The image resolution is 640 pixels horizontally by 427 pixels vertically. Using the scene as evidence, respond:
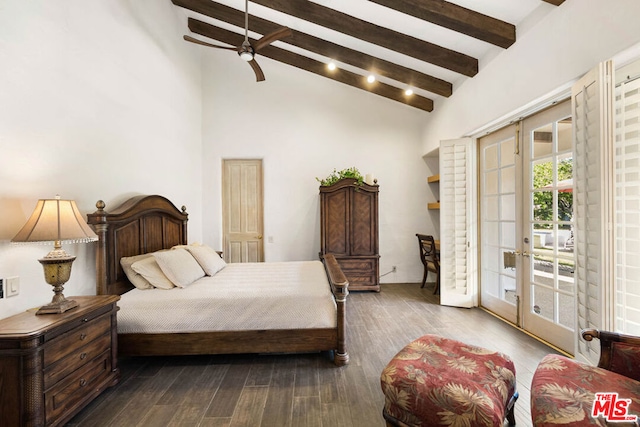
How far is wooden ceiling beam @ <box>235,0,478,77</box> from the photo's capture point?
3.24 meters

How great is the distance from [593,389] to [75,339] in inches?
107

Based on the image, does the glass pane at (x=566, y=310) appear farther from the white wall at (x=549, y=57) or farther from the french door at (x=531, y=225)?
the white wall at (x=549, y=57)

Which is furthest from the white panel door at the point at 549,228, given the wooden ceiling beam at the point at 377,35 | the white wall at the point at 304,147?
the white wall at the point at 304,147

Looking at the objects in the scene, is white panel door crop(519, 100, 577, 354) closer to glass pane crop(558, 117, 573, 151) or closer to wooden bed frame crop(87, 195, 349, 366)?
glass pane crop(558, 117, 573, 151)

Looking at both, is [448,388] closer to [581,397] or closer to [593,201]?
[581,397]

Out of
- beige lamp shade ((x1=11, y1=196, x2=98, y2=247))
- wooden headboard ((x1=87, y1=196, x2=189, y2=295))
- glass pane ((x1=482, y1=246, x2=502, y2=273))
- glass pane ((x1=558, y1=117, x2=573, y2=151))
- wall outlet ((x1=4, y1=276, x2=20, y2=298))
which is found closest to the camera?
beige lamp shade ((x1=11, y1=196, x2=98, y2=247))

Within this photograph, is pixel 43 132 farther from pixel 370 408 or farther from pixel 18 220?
pixel 370 408

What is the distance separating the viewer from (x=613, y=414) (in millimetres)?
1095

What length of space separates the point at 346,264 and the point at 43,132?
3.65 m

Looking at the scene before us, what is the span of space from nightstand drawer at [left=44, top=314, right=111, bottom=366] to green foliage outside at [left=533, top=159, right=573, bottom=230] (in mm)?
3839

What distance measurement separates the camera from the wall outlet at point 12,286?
172 centimetres

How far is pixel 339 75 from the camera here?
4.60 m

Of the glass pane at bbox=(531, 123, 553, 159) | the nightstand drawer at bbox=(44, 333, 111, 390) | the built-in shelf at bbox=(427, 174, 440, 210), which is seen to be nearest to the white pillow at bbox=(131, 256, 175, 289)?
the nightstand drawer at bbox=(44, 333, 111, 390)

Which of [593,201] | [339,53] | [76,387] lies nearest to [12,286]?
[76,387]
